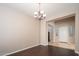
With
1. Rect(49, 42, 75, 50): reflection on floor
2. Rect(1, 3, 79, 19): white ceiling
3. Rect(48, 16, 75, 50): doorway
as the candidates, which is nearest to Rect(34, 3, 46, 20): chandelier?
Rect(1, 3, 79, 19): white ceiling

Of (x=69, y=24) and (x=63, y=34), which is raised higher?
(x=69, y=24)

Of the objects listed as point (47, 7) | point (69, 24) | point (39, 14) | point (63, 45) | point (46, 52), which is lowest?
point (46, 52)

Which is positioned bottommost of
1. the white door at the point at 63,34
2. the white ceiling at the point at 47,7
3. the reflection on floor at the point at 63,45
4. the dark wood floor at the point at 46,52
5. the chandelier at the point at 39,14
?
the dark wood floor at the point at 46,52

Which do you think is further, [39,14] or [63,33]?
[63,33]

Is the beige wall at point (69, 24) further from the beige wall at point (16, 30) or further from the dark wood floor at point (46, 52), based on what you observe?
the beige wall at point (16, 30)

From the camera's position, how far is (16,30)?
134 cm

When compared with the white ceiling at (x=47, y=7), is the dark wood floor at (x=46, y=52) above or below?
below

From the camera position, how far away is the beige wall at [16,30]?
126 cm

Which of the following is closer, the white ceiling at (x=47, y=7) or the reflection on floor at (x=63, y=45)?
the white ceiling at (x=47, y=7)

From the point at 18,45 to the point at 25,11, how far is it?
62cm

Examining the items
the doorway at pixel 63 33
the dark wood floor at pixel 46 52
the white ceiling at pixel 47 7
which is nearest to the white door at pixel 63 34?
the doorway at pixel 63 33

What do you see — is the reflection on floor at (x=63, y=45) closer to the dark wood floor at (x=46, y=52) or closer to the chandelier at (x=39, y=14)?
the dark wood floor at (x=46, y=52)

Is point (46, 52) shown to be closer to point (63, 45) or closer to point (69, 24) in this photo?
point (63, 45)

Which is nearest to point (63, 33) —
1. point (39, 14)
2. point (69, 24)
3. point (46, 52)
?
point (69, 24)
